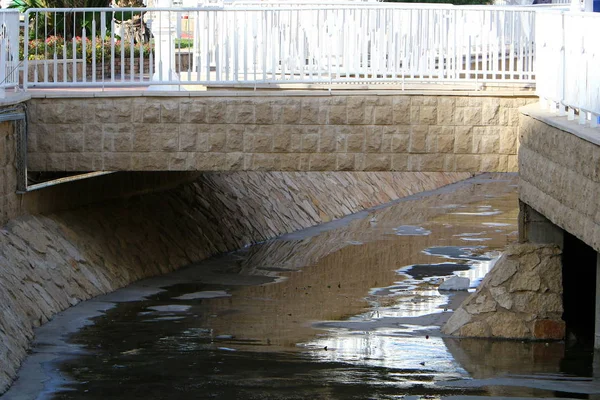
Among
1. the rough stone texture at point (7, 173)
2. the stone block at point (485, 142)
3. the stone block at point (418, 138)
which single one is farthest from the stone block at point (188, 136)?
the stone block at point (485, 142)

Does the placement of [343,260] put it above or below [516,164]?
below

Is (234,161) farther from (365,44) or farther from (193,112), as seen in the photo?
(365,44)

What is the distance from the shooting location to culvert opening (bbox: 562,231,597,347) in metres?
13.7

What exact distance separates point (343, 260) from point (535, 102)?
512 centimetres

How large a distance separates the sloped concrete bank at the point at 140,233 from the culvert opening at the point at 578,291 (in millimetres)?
5925

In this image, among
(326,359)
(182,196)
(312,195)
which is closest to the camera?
(326,359)

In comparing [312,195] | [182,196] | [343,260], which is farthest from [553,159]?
[312,195]

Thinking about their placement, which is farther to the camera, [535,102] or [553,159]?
[535,102]

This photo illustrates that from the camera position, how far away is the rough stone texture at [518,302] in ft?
43.6

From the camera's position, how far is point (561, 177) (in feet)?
39.2

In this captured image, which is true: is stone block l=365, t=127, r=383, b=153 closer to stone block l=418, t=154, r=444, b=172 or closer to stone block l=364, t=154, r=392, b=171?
stone block l=364, t=154, r=392, b=171

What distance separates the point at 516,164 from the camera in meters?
15.4

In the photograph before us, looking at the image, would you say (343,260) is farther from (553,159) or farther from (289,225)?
(553,159)

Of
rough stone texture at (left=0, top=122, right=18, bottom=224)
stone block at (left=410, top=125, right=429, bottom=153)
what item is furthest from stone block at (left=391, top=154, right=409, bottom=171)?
rough stone texture at (left=0, top=122, right=18, bottom=224)
